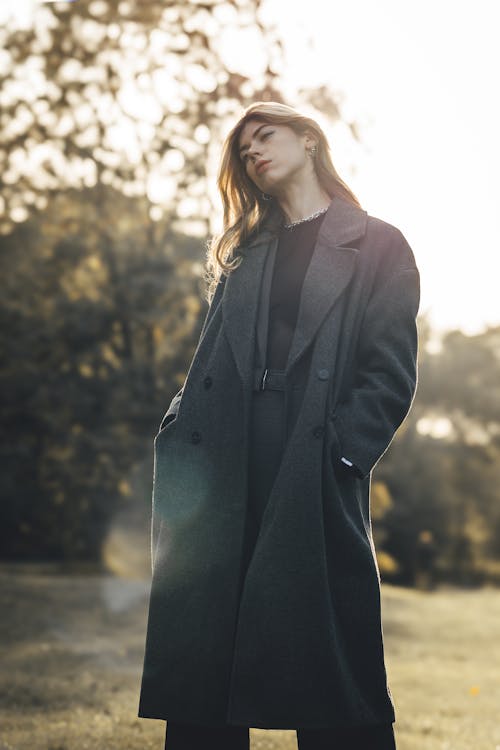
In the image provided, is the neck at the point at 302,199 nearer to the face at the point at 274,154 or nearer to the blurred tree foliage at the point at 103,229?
the face at the point at 274,154

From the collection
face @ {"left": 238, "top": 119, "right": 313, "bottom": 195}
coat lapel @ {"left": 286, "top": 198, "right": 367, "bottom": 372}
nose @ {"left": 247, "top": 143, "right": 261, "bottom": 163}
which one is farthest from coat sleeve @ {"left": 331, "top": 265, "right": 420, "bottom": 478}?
nose @ {"left": 247, "top": 143, "right": 261, "bottom": 163}

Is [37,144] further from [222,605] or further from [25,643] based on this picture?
[222,605]

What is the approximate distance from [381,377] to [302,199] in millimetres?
704

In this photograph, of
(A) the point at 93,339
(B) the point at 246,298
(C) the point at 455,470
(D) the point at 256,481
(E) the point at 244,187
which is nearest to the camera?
(D) the point at 256,481

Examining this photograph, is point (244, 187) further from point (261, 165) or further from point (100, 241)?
point (100, 241)

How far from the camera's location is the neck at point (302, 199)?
3.12 meters

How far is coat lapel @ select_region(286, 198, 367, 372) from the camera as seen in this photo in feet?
9.30

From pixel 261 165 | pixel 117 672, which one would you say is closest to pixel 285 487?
pixel 261 165

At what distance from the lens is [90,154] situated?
10438 mm

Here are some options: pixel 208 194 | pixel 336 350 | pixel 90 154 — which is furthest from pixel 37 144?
pixel 336 350

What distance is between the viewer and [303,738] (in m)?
2.74

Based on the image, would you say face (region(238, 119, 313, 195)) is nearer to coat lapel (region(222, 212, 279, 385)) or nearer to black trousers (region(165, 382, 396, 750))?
coat lapel (region(222, 212, 279, 385))

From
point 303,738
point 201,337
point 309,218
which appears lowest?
point 303,738

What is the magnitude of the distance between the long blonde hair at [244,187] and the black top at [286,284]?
0.13 m
